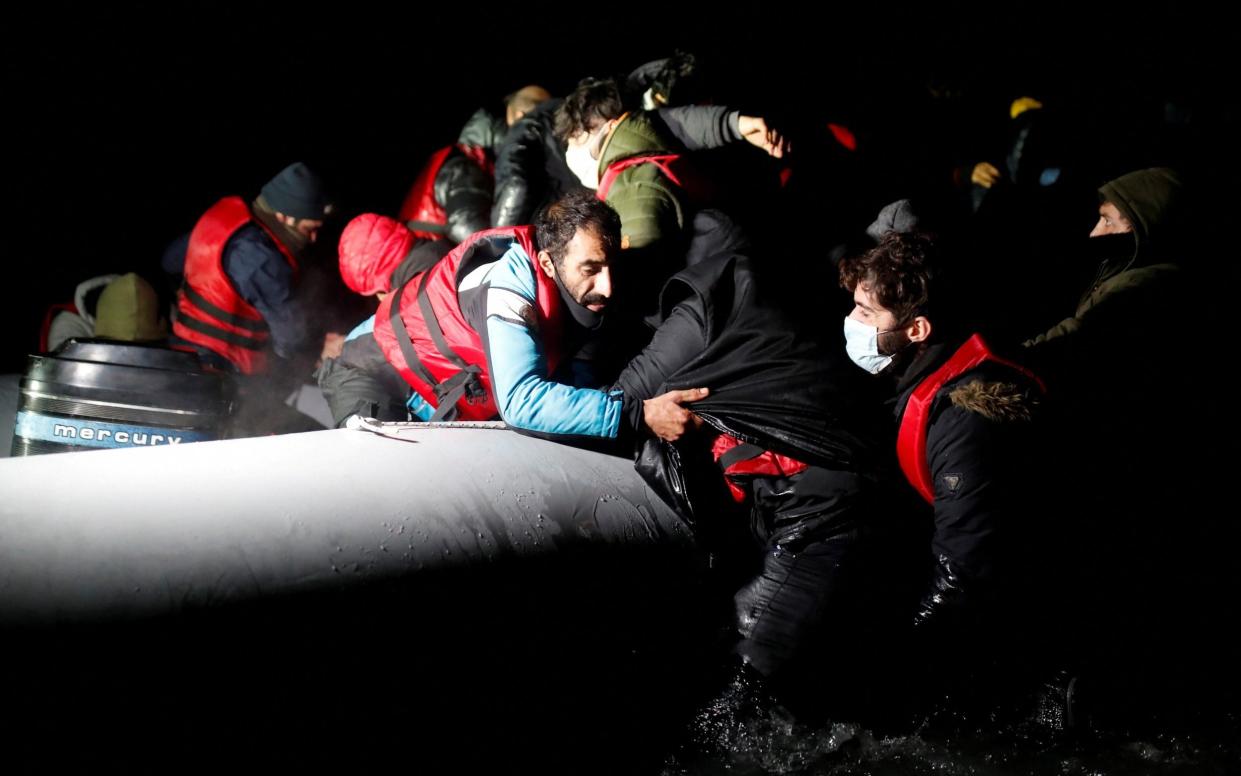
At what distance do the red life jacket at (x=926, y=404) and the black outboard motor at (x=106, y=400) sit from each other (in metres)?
1.89

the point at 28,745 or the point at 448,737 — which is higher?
the point at 28,745

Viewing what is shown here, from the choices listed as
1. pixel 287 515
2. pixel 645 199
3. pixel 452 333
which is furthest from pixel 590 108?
pixel 287 515

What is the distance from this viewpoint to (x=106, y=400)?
240 centimetres

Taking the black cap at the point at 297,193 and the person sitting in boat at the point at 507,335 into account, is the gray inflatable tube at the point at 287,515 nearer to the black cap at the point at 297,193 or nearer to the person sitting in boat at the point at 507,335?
the person sitting in boat at the point at 507,335

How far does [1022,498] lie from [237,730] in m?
1.74

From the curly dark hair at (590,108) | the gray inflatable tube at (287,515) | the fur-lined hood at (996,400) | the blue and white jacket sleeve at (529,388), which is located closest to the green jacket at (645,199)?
the curly dark hair at (590,108)

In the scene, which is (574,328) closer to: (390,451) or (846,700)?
(390,451)

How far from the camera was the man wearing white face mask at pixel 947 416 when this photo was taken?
6.71ft

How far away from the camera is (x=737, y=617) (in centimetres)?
230

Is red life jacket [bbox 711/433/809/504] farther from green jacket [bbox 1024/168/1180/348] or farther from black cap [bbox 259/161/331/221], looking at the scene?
black cap [bbox 259/161/331/221]

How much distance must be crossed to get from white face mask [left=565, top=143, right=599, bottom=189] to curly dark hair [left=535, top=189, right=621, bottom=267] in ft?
2.47

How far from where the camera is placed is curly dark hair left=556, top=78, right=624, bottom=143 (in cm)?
303

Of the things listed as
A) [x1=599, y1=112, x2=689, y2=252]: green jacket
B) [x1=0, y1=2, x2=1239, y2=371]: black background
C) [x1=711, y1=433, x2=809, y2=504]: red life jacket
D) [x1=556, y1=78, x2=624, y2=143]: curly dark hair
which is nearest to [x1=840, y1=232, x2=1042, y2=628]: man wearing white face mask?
[x1=711, y1=433, x2=809, y2=504]: red life jacket

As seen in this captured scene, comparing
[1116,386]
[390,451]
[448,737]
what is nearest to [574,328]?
[390,451]
